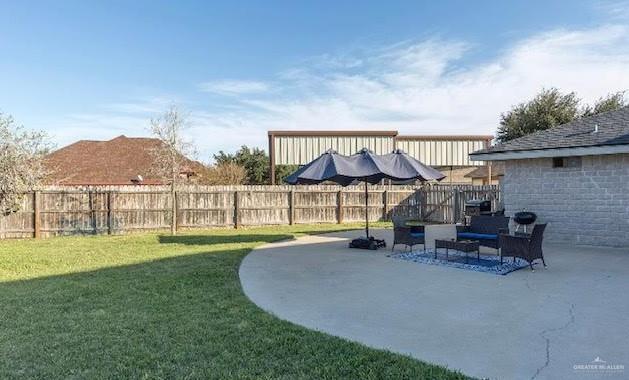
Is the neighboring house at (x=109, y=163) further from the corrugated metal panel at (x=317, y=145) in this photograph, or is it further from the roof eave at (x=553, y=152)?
the roof eave at (x=553, y=152)

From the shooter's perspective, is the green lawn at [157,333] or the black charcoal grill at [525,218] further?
the black charcoal grill at [525,218]

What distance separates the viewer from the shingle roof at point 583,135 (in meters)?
10.8

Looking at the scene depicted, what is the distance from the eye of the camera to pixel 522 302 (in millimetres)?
5883

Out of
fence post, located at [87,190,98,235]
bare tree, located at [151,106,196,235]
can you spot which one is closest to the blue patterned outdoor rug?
bare tree, located at [151,106,196,235]

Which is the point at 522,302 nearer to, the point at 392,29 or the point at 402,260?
the point at 402,260

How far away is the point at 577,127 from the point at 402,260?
749 cm

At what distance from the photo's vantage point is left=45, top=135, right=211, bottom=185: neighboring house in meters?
24.5

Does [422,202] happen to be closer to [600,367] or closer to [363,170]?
[363,170]

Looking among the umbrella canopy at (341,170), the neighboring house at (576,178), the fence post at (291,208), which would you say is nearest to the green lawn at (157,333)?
the umbrella canopy at (341,170)

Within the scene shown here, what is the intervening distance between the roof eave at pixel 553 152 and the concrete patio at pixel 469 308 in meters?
2.63

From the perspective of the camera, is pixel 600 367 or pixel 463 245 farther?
pixel 463 245

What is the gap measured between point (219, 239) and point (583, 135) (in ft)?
36.4

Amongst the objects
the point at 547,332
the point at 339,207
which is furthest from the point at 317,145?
the point at 547,332

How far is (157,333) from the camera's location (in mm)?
4723
